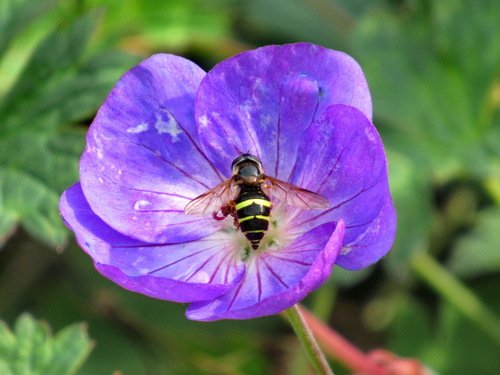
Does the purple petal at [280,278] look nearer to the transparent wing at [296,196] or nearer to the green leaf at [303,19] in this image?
the transparent wing at [296,196]

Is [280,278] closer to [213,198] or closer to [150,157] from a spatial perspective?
[213,198]

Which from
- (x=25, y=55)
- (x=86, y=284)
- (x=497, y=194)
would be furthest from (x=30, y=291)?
(x=497, y=194)

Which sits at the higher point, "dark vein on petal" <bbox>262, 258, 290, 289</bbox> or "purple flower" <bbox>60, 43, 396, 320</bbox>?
"purple flower" <bbox>60, 43, 396, 320</bbox>

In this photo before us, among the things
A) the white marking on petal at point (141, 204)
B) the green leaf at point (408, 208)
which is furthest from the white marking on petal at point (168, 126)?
the green leaf at point (408, 208)

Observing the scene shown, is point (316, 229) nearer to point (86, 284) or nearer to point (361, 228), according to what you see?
point (361, 228)

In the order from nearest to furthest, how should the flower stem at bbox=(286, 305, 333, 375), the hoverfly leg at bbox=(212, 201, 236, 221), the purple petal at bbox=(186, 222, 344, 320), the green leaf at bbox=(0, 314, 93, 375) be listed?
the purple petal at bbox=(186, 222, 344, 320)
the flower stem at bbox=(286, 305, 333, 375)
the hoverfly leg at bbox=(212, 201, 236, 221)
the green leaf at bbox=(0, 314, 93, 375)

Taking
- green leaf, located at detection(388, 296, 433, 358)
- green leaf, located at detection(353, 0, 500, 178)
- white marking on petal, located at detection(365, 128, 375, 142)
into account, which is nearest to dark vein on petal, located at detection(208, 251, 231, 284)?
white marking on petal, located at detection(365, 128, 375, 142)

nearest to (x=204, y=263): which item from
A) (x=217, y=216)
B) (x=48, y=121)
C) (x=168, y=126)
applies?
(x=217, y=216)

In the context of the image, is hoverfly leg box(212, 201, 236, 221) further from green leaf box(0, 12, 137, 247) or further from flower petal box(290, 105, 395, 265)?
green leaf box(0, 12, 137, 247)
